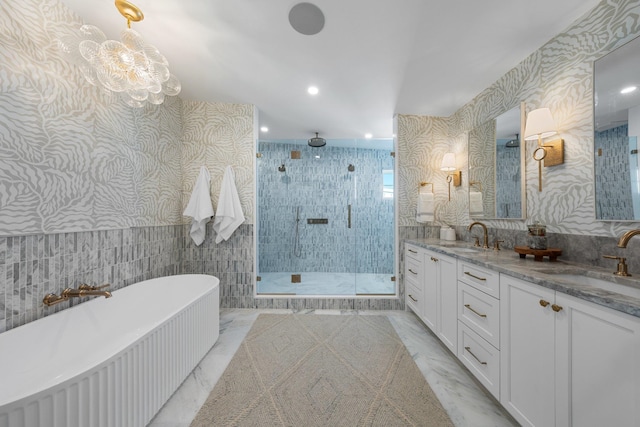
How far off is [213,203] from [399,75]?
7.87ft

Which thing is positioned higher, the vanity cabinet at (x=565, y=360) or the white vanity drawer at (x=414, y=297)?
the vanity cabinet at (x=565, y=360)

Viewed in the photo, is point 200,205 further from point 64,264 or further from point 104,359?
point 104,359

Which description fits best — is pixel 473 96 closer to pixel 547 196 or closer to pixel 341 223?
pixel 547 196

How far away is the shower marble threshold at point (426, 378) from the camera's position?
50.8 inches

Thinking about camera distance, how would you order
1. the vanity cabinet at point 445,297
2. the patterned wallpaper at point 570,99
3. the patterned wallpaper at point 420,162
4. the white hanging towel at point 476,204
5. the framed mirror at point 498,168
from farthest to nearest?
the patterned wallpaper at point 420,162 < the white hanging towel at point 476,204 < the framed mirror at point 498,168 < the vanity cabinet at point 445,297 < the patterned wallpaper at point 570,99

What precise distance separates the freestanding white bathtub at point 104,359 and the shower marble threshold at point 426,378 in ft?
0.28

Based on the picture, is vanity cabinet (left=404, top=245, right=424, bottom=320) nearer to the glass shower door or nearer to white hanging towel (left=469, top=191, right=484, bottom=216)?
the glass shower door

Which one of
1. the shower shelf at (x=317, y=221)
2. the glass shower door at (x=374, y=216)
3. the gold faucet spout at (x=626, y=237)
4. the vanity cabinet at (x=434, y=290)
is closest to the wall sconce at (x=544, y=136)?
the gold faucet spout at (x=626, y=237)

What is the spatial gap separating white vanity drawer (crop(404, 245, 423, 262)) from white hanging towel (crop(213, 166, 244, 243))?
1.97 meters

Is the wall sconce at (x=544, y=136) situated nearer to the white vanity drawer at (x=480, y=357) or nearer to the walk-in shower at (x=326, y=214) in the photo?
the white vanity drawer at (x=480, y=357)

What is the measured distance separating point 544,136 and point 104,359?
2.80 meters

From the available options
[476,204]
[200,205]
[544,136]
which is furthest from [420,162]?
[200,205]

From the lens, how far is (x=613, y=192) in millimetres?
1216

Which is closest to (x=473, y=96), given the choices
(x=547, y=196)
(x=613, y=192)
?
(x=547, y=196)
